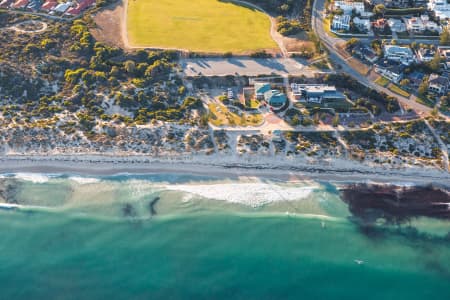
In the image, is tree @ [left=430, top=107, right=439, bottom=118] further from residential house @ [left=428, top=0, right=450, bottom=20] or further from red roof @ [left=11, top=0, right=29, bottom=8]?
red roof @ [left=11, top=0, right=29, bottom=8]

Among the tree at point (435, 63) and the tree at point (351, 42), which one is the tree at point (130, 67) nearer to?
the tree at point (351, 42)

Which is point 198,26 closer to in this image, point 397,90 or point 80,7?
point 80,7

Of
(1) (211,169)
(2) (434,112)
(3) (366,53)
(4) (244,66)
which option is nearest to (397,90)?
(2) (434,112)

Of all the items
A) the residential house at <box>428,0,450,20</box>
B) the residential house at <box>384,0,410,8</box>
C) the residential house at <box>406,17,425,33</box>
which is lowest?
the residential house at <box>406,17,425,33</box>

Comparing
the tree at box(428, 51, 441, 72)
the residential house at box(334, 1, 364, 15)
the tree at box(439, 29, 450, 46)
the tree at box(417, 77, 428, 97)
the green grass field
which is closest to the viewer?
the tree at box(417, 77, 428, 97)

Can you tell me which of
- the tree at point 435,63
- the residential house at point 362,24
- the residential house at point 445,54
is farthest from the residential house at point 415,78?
the residential house at point 362,24

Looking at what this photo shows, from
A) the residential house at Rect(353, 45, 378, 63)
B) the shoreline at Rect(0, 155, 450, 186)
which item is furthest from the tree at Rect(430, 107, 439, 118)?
the residential house at Rect(353, 45, 378, 63)

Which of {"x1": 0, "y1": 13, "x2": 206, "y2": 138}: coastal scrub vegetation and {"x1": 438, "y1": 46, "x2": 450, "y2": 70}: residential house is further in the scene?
{"x1": 438, "y1": 46, "x2": 450, "y2": 70}: residential house
